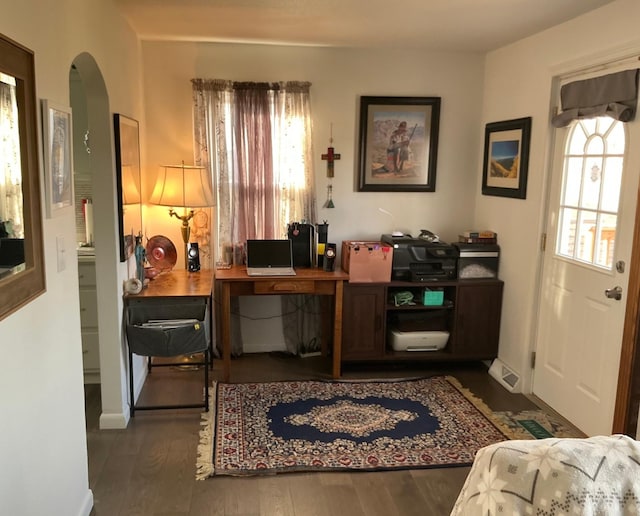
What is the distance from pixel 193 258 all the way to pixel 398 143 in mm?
1802

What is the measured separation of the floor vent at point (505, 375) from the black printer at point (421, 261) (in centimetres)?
75

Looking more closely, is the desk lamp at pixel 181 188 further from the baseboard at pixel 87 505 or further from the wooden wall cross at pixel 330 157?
the baseboard at pixel 87 505

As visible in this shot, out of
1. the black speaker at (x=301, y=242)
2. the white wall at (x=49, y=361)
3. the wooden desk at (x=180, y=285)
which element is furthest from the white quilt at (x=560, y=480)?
the black speaker at (x=301, y=242)

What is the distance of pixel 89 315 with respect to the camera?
12.4 feet

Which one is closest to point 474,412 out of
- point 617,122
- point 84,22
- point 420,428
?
point 420,428

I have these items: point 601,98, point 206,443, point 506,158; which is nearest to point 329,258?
point 506,158

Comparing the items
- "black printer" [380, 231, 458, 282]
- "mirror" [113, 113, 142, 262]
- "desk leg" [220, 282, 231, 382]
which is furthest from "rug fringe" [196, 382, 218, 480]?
"black printer" [380, 231, 458, 282]

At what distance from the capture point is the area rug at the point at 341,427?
2924mm

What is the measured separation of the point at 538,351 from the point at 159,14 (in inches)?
126

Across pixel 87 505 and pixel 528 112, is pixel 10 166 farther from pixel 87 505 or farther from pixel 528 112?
pixel 528 112

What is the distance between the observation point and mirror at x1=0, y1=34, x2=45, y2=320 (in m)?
1.55

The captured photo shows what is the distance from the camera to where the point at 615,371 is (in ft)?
9.68

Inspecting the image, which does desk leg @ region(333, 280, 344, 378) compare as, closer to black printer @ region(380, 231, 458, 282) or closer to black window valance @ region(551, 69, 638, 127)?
black printer @ region(380, 231, 458, 282)

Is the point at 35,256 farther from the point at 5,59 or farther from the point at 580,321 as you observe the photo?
the point at 580,321
